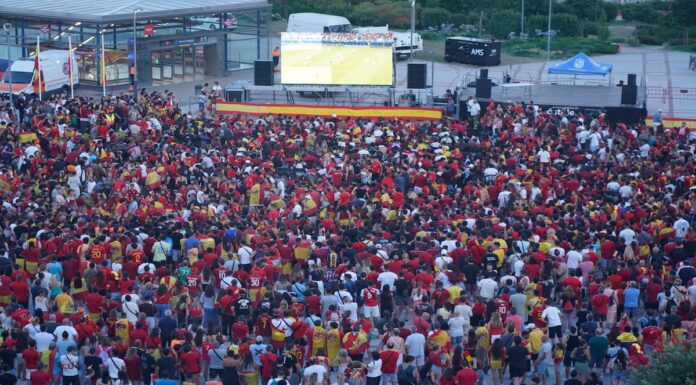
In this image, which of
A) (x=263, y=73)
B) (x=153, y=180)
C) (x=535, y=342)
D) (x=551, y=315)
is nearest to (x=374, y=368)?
(x=535, y=342)

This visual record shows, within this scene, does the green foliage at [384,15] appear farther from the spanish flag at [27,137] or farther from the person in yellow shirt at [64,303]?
the person in yellow shirt at [64,303]

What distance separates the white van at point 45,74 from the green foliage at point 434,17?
31294 millimetres

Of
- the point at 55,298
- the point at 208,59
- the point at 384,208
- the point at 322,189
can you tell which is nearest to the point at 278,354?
the point at 55,298

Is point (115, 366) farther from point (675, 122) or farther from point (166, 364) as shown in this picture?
point (675, 122)

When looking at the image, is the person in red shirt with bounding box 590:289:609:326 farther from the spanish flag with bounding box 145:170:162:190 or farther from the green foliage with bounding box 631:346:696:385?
the spanish flag with bounding box 145:170:162:190

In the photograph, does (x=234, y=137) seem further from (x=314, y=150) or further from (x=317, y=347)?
(x=317, y=347)

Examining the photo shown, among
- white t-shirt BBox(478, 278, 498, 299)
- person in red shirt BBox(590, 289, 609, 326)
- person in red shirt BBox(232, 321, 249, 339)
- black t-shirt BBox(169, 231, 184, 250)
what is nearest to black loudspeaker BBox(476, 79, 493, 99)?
black t-shirt BBox(169, 231, 184, 250)

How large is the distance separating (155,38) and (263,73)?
7404 mm

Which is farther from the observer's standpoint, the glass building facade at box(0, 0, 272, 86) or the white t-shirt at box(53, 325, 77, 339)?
the glass building facade at box(0, 0, 272, 86)

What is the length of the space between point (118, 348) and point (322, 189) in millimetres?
10729

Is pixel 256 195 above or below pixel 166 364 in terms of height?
above

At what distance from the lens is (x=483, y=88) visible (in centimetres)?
4166

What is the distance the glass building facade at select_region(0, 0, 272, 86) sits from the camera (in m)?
48.2

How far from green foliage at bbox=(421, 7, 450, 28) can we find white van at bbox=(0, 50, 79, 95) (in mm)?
31294
